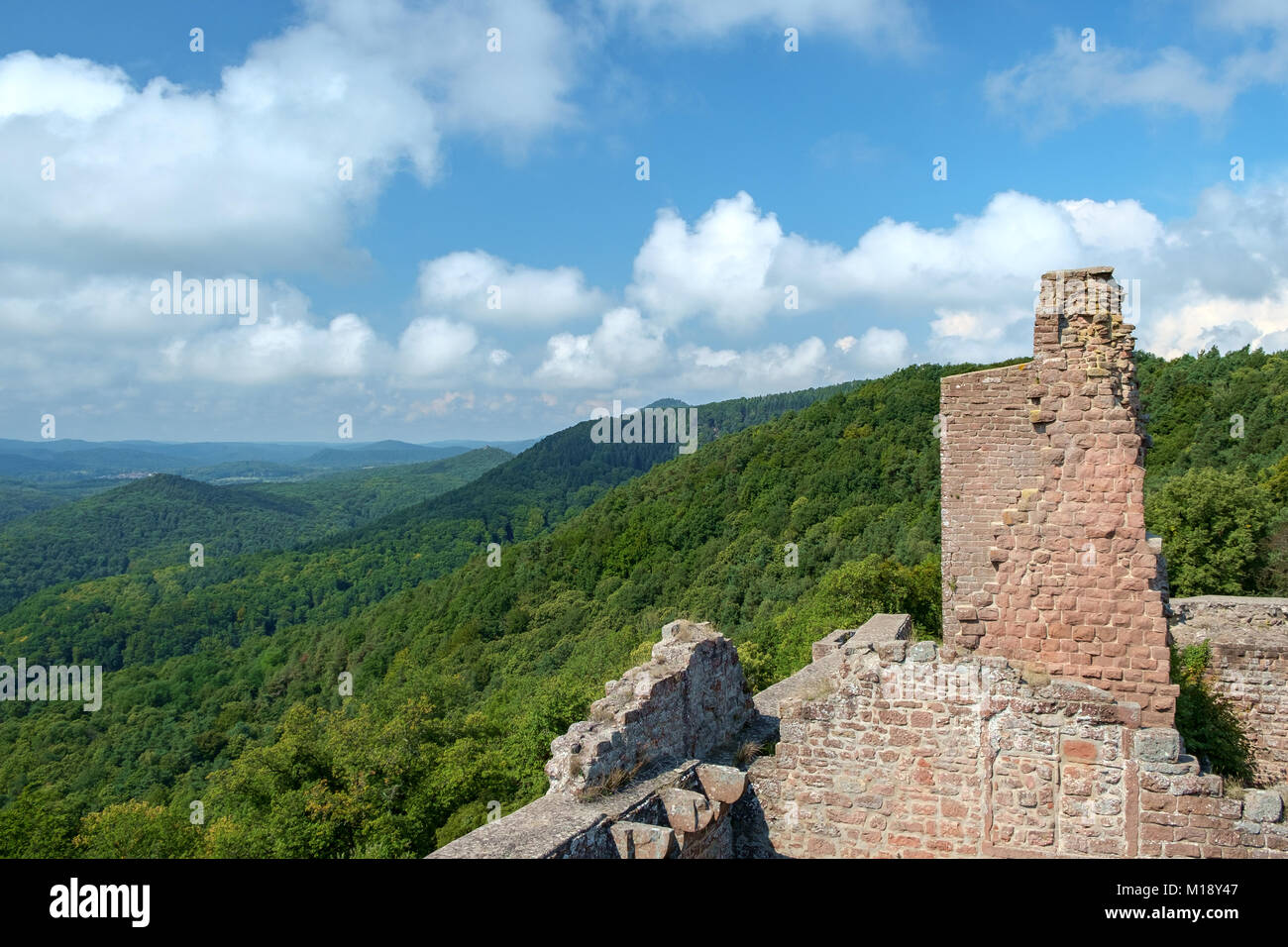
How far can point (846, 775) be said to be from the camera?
6.36 metres

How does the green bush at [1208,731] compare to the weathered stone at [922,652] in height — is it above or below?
below

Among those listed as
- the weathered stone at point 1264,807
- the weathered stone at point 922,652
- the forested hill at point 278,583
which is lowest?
the forested hill at point 278,583

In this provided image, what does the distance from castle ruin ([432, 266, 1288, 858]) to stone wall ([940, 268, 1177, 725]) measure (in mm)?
15

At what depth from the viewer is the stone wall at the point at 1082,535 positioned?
622 centimetres

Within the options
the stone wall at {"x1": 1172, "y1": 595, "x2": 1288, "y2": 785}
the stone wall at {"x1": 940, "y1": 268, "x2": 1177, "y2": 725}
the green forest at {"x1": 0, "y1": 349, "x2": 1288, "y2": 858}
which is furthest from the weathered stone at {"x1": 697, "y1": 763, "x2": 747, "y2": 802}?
the stone wall at {"x1": 1172, "y1": 595, "x2": 1288, "y2": 785}

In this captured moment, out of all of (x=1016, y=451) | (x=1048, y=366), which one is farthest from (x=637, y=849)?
(x=1016, y=451)

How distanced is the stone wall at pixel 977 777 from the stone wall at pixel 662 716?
3.05ft

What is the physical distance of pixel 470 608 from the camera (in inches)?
2702

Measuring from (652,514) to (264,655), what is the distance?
48374 mm

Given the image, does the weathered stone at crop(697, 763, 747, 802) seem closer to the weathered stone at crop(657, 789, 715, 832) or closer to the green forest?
the weathered stone at crop(657, 789, 715, 832)

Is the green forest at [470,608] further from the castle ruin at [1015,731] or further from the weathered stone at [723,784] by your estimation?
the weathered stone at [723,784]

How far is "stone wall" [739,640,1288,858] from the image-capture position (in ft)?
17.7

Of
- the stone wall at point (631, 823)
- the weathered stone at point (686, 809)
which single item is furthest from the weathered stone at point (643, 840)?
the weathered stone at point (686, 809)
